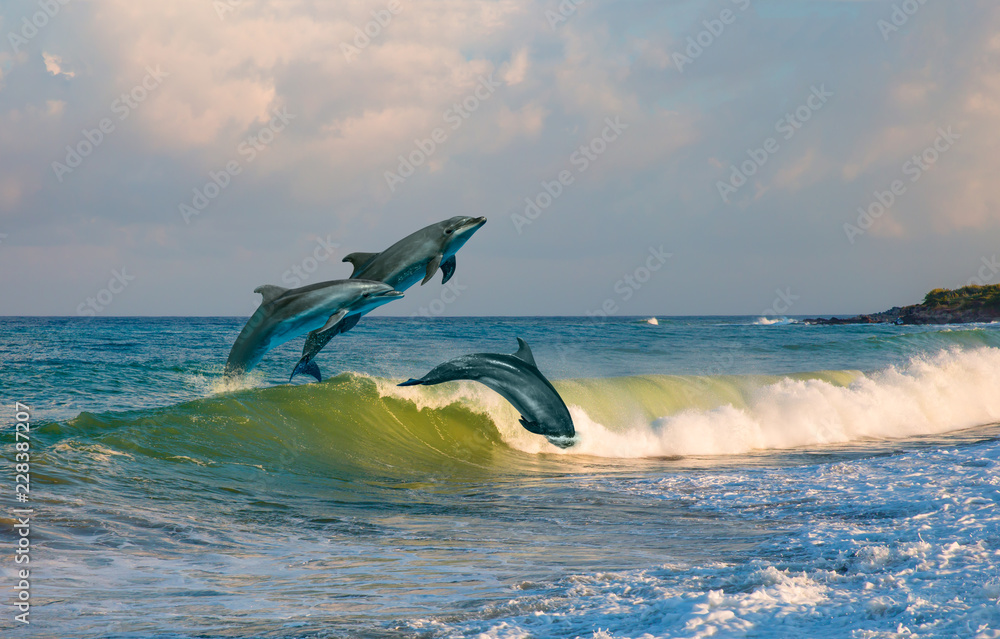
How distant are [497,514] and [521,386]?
3.24 metres

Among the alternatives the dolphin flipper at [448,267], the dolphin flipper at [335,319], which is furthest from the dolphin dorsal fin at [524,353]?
the dolphin flipper at [335,319]

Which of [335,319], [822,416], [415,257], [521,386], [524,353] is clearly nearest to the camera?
[335,319]

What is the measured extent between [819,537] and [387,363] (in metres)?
22.1

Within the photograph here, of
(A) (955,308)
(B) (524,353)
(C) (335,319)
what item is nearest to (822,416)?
(B) (524,353)

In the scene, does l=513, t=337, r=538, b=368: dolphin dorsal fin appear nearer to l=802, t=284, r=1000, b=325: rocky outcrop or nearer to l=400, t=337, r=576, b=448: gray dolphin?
l=400, t=337, r=576, b=448: gray dolphin

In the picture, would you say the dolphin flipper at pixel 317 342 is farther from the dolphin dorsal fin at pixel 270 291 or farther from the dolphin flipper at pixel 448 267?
the dolphin flipper at pixel 448 267

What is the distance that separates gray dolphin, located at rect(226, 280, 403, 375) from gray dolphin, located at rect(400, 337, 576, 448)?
35.5 inches

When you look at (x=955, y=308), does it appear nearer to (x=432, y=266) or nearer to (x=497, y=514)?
(x=497, y=514)

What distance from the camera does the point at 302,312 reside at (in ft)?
13.2

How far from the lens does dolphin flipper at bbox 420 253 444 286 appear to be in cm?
434

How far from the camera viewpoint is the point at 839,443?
588 inches

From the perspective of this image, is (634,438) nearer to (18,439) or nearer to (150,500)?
(150,500)

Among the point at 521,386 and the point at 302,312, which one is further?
the point at 521,386

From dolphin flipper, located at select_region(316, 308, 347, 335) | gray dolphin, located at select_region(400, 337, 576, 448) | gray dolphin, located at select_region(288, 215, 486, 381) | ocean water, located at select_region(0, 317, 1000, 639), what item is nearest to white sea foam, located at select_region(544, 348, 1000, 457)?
ocean water, located at select_region(0, 317, 1000, 639)
